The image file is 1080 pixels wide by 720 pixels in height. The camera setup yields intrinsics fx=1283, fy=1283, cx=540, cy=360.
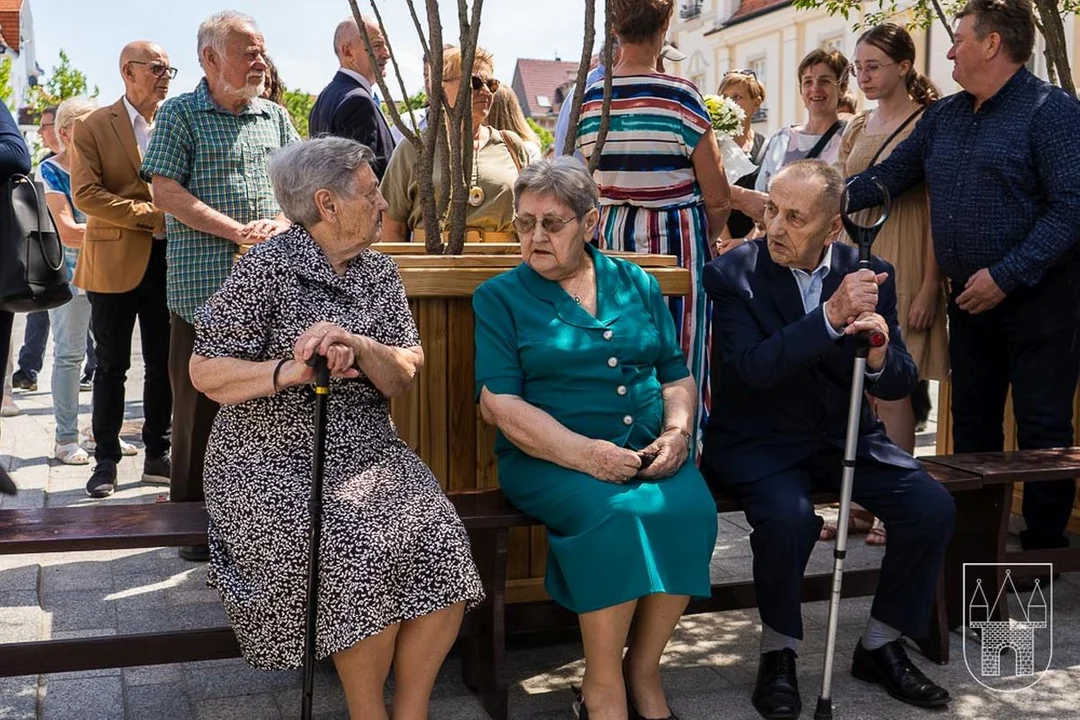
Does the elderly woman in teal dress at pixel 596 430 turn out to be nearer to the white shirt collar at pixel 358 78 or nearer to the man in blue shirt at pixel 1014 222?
the man in blue shirt at pixel 1014 222

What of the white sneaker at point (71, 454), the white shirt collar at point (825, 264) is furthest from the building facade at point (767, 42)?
the white shirt collar at point (825, 264)

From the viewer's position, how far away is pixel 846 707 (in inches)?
150

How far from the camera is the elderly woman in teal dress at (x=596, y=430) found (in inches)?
137

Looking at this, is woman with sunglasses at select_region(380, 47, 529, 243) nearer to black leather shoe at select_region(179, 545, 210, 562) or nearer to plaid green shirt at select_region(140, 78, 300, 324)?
plaid green shirt at select_region(140, 78, 300, 324)

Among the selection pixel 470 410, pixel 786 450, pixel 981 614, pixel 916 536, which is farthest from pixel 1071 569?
pixel 470 410

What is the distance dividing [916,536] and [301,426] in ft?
6.19

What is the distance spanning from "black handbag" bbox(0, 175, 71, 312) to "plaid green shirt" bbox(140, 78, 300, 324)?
72cm

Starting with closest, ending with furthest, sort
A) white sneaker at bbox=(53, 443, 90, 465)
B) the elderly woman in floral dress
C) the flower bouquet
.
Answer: the elderly woman in floral dress → the flower bouquet → white sneaker at bbox=(53, 443, 90, 465)

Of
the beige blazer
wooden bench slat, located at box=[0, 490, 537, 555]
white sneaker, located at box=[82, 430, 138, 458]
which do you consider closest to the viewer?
wooden bench slat, located at box=[0, 490, 537, 555]

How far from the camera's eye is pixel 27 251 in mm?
4320

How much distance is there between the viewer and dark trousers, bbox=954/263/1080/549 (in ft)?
15.9

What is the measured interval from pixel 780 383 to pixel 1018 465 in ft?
3.49

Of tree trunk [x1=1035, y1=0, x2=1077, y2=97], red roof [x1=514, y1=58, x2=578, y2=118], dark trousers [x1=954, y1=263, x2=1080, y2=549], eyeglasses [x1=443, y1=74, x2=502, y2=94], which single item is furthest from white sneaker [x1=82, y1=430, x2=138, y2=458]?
red roof [x1=514, y1=58, x2=578, y2=118]

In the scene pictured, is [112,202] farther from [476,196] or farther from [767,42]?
[767,42]
